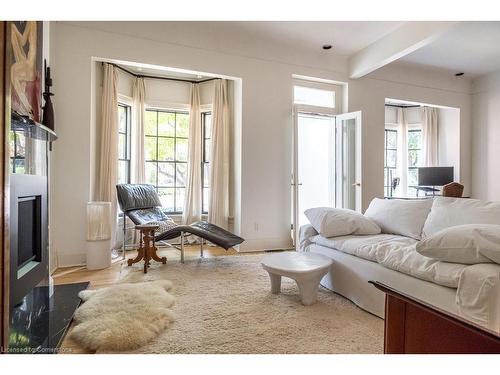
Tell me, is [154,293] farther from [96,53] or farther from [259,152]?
[96,53]

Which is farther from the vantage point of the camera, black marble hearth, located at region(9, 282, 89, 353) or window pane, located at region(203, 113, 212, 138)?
window pane, located at region(203, 113, 212, 138)

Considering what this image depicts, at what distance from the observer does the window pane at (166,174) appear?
4.83 metres

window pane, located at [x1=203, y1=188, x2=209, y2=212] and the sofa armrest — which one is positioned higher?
window pane, located at [x1=203, y1=188, x2=209, y2=212]

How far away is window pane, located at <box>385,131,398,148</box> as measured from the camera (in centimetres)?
641

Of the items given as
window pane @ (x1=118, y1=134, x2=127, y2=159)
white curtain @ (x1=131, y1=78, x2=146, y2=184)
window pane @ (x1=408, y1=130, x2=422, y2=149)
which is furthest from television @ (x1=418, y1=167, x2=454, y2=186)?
window pane @ (x1=118, y1=134, x2=127, y2=159)

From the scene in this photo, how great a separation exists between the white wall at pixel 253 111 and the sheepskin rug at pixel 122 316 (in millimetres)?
1488

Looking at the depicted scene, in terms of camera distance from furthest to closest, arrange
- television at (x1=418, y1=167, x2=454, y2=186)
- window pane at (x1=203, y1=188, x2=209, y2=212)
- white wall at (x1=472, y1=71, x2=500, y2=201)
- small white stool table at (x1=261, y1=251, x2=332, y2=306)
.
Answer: television at (x1=418, y1=167, x2=454, y2=186)
white wall at (x1=472, y1=71, x2=500, y2=201)
window pane at (x1=203, y1=188, x2=209, y2=212)
small white stool table at (x1=261, y1=251, x2=332, y2=306)

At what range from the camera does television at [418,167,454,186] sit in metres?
5.34

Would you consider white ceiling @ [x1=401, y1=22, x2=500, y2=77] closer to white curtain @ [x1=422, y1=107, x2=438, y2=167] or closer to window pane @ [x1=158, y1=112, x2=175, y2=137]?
white curtain @ [x1=422, y1=107, x2=438, y2=167]

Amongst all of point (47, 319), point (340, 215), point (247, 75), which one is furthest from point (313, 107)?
point (47, 319)

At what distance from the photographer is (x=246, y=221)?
420 centimetres

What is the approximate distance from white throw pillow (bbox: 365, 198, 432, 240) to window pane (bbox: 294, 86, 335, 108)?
2.39m

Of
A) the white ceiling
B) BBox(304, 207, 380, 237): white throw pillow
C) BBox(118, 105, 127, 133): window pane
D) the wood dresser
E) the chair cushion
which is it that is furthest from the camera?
BBox(118, 105, 127, 133): window pane

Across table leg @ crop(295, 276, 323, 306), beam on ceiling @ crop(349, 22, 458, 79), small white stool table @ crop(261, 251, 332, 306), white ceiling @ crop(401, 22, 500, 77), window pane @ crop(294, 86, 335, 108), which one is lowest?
table leg @ crop(295, 276, 323, 306)
